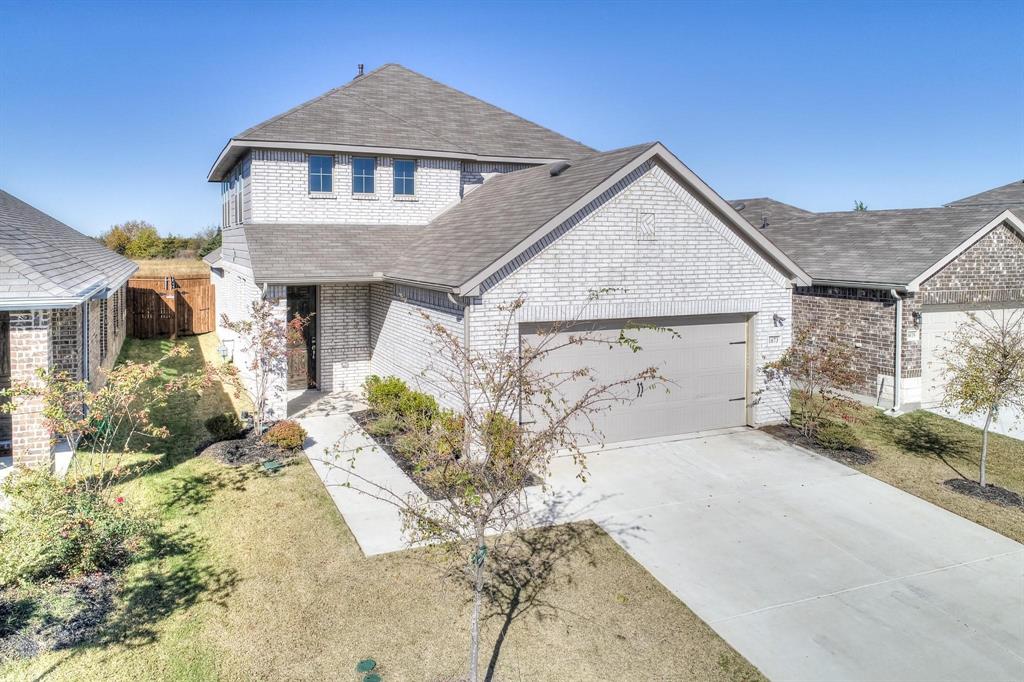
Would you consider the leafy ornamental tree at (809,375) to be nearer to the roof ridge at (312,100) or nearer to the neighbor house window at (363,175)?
the neighbor house window at (363,175)

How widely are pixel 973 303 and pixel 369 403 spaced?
15410 mm

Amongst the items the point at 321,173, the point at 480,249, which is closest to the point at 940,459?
the point at 480,249

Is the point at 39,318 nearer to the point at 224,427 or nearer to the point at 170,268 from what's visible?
the point at 224,427

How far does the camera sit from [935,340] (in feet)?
56.2

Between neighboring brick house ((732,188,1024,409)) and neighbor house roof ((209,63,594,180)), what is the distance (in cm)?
812

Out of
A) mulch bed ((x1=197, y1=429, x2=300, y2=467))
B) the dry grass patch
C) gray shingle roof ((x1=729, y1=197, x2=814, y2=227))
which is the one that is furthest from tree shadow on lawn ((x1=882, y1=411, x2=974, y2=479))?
the dry grass patch

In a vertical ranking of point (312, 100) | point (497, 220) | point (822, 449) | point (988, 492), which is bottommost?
point (988, 492)

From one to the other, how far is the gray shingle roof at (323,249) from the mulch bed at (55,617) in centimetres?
760

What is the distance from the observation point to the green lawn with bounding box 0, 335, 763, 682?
6.18 metres

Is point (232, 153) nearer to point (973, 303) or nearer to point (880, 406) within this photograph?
point (880, 406)

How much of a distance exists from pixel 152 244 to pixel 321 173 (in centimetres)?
3433

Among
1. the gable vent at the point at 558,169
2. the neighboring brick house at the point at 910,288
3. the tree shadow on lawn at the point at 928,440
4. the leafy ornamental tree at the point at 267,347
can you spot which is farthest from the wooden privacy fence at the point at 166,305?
the tree shadow on lawn at the point at 928,440

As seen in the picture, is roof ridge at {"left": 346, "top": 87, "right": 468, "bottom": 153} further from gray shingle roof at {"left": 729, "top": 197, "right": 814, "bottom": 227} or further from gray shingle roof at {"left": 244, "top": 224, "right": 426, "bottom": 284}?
gray shingle roof at {"left": 729, "top": 197, "right": 814, "bottom": 227}

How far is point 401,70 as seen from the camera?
21.4 metres
